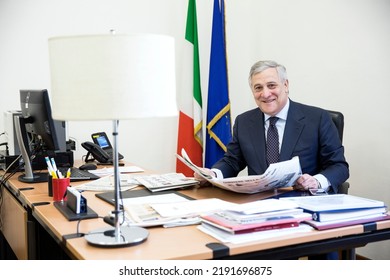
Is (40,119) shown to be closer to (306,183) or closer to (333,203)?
(306,183)

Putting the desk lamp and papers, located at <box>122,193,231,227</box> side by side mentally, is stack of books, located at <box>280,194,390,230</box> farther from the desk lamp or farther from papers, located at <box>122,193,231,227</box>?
the desk lamp

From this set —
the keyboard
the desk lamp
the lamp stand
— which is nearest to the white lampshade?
the desk lamp

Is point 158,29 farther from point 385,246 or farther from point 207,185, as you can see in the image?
point 385,246

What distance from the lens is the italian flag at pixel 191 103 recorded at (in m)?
3.56

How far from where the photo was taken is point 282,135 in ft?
7.29

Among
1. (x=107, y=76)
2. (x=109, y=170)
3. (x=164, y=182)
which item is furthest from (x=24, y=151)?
(x=107, y=76)

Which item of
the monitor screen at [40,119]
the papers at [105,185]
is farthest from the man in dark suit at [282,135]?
the monitor screen at [40,119]

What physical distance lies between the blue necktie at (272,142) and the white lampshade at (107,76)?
3.82ft

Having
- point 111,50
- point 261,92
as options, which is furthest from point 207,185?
point 111,50

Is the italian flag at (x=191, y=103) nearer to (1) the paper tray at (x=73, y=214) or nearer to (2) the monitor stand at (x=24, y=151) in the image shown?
(2) the monitor stand at (x=24, y=151)

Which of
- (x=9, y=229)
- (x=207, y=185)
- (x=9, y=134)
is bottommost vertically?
(x=9, y=229)

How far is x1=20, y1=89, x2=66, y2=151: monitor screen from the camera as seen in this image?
7.05 feet

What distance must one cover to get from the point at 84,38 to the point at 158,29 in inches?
103

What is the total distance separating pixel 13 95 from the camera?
10.4 feet
